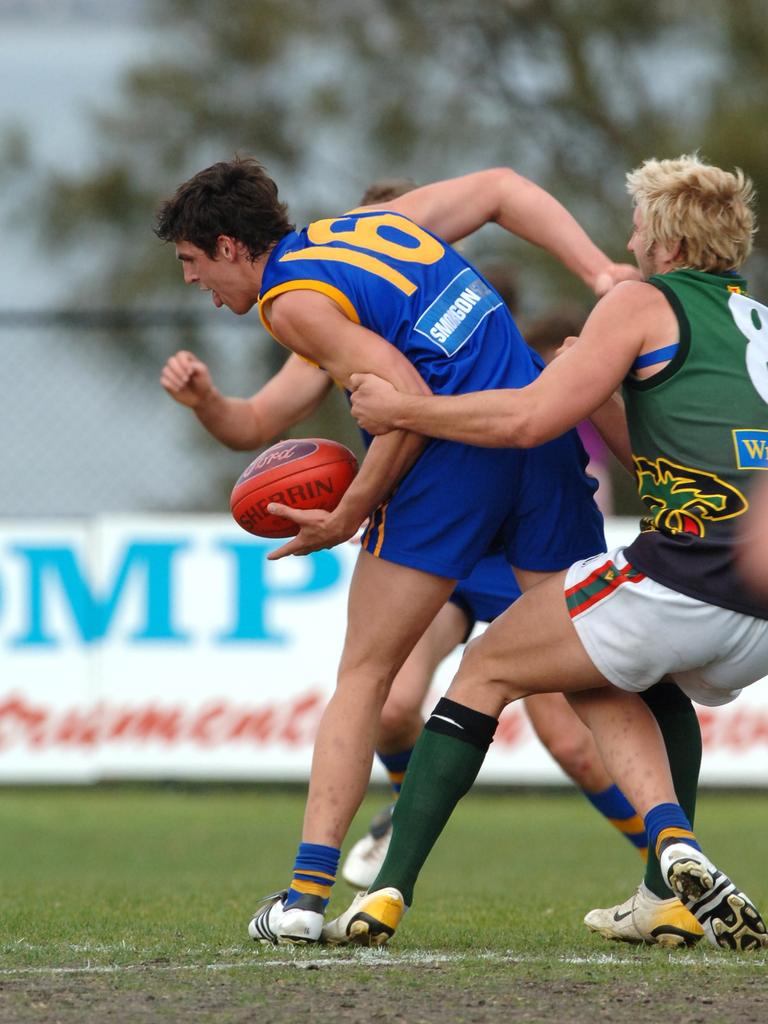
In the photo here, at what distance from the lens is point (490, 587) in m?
5.77

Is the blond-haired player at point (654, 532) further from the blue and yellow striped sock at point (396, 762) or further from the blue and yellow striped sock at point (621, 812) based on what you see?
the blue and yellow striped sock at point (396, 762)

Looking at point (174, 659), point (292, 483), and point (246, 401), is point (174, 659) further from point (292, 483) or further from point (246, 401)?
point (292, 483)

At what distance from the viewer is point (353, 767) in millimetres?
4301

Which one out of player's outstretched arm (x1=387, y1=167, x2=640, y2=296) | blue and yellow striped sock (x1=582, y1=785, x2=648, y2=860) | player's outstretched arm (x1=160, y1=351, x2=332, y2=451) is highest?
player's outstretched arm (x1=387, y1=167, x2=640, y2=296)

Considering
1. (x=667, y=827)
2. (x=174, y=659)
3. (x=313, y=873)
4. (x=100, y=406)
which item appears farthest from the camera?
(x=100, y=406)

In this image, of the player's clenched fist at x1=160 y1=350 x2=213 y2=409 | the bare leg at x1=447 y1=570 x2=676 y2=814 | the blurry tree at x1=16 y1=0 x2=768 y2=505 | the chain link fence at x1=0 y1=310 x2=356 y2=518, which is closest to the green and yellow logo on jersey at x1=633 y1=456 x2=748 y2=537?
the bare leg at x1=447 y1=570 x2=676 y2=814

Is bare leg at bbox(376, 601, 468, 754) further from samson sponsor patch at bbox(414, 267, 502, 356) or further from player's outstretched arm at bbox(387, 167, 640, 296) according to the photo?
samson sponsor patch at bbox(414, 267, 502, 356)

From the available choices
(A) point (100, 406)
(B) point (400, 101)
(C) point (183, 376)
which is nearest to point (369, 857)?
(C) point (183, 376)

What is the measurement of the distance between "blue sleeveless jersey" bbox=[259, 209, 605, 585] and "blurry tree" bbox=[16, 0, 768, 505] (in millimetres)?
10982

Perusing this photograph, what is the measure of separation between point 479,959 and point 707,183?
1.86 metres

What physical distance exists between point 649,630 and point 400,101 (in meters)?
12.8

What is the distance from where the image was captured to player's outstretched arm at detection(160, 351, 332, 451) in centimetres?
496

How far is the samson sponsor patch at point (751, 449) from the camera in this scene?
156 inches

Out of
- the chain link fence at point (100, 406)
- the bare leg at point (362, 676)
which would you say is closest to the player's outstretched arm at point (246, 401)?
the bare leg at point (362, 676)
